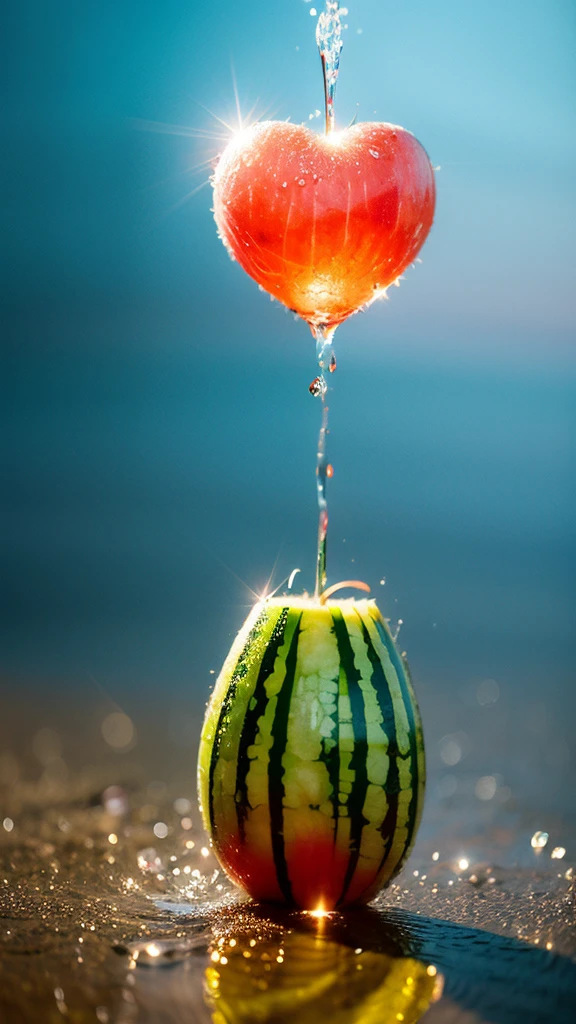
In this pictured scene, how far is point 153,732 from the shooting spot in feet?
17.6

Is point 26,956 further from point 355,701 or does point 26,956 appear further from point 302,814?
point 355,701

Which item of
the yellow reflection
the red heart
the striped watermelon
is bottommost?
the yellow reflection

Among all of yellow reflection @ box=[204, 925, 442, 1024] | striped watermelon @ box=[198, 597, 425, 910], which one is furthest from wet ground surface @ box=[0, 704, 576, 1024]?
striped watermelon @ box=[198, 597, 425, 910]

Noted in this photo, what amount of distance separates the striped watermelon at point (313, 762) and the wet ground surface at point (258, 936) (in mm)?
160

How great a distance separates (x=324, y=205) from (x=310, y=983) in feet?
5.86

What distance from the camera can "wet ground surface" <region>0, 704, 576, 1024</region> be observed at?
2.20 metres

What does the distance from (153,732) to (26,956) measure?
295 centimetres

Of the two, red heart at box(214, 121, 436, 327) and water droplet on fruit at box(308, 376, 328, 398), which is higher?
red heart at box(214, 121, 436, 327)

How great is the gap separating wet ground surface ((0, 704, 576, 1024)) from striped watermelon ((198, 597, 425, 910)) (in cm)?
16

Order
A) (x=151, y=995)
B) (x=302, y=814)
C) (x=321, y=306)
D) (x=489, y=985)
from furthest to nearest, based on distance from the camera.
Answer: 1. (x=321, y=306)
2. (x=302, y=814)
3. (x=489, y=985)
4. (x=151, y=995)

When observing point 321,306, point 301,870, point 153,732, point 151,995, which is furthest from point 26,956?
point 153,732

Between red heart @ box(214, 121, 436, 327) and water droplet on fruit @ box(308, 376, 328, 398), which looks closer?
red heart @ box(214, 121, 436, 327)

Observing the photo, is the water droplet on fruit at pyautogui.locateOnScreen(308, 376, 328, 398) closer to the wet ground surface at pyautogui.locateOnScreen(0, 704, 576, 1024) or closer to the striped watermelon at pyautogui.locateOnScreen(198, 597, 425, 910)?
the striped watermelon at pyautogui.locateOnScreen(198, 597, 425, 910)

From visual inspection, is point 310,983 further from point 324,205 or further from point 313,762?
point 324,205
